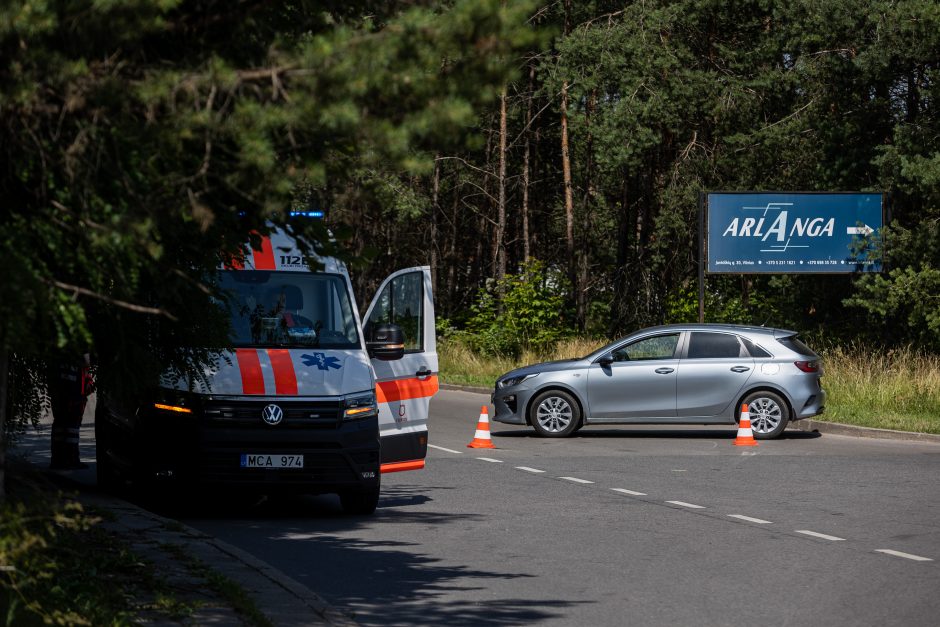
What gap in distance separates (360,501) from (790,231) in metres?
18.6

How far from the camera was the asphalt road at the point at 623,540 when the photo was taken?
787cm

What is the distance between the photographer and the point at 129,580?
7547 millimetres

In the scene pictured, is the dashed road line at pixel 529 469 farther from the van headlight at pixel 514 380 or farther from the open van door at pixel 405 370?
the van headlight at pixel 514 380

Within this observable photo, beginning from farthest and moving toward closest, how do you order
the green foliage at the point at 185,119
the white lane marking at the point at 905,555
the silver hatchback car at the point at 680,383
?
the silver hatchback car at the point at 680,383
the white lane marking at the point at 905,555
the green foliage at the point at 185,119

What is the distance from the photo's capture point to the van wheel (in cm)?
1157

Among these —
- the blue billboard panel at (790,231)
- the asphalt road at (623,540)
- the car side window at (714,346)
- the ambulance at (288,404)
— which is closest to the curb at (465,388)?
the blue billboard panel at (790,231)

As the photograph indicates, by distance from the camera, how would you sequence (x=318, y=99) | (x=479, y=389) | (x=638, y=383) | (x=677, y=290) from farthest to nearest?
1. (x=677, y=290)
2. (x=479, y=389)
3. (x=638, y=383)
4. (x=318, y=99)

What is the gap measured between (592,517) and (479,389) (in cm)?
1931

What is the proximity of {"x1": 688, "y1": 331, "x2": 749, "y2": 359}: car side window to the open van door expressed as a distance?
319 inches

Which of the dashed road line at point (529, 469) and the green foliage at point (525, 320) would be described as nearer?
the dashed road line at point (529, 469)

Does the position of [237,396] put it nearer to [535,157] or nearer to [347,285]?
[347,285]

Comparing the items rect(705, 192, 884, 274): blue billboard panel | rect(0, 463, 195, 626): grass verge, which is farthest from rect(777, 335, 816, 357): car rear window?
rect(0, 463, 195, 626): grass verge

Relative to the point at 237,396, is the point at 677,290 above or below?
above

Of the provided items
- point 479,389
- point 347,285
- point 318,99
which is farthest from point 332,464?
point 479,389
